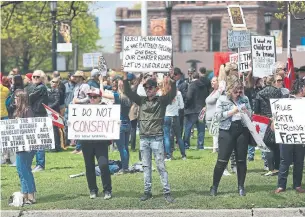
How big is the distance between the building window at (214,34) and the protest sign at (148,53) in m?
46.0

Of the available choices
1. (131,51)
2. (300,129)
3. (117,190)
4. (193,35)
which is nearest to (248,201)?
(300,129)

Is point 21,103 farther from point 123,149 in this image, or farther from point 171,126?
point 171,126

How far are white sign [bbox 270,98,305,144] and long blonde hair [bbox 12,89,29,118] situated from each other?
3.69 m

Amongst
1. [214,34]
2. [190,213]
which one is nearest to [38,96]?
[190,213]

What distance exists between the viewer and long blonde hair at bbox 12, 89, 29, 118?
457 inches

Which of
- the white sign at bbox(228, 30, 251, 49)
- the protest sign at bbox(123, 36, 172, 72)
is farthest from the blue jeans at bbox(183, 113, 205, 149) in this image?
the protest sign at bbox(123, 36, 172, 72)

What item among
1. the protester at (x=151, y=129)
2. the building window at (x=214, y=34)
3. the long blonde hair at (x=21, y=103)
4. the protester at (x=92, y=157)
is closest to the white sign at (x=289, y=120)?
the protester at (x=151, y=129)

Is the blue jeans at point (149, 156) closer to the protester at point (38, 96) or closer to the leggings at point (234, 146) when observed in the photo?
the leggings at point (234, 146)

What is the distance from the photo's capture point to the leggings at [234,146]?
11477mm

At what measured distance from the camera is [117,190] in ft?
40.3

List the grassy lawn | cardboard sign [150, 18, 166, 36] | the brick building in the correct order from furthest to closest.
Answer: the brick building < cardboard sign [150, 18, 166, 36] < the grassy lawn

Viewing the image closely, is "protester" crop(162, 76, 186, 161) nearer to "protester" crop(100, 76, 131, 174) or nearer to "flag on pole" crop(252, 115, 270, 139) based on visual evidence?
"protester" crop(100, 76, 131, 174)

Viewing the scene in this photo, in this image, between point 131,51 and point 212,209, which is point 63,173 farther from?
point 212,209

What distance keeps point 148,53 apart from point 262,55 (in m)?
2.93
